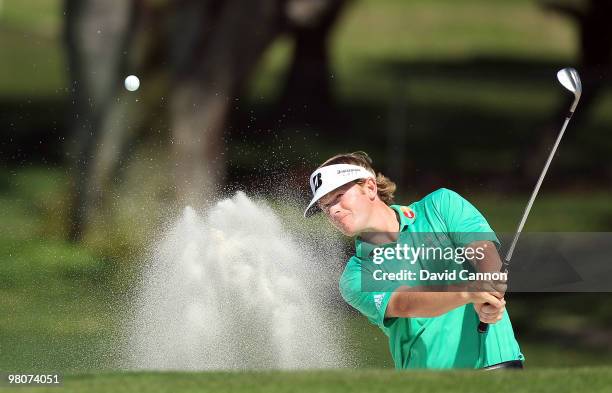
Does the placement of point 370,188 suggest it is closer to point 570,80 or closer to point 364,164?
point 364,164

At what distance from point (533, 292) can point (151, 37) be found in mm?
4809

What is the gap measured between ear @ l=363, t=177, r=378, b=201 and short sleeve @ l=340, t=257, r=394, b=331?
0.32 metres

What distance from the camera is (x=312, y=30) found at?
1766 centimetres

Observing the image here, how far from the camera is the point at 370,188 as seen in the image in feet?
20.7

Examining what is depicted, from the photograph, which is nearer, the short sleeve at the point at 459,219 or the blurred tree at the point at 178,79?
the short sleeve at the point at 459,219

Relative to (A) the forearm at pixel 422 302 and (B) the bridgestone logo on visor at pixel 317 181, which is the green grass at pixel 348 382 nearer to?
(A) the forearm at pixel 422 302

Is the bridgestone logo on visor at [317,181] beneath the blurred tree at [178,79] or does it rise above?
beneath

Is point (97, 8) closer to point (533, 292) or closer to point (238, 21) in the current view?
point (238, 21)

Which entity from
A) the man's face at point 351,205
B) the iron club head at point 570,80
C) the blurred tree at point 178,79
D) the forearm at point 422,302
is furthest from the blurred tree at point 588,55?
the forearm at point 422,302

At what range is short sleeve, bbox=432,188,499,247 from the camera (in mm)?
6199

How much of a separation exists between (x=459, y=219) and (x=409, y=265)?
0.99 feet

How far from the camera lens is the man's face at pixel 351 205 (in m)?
6.26

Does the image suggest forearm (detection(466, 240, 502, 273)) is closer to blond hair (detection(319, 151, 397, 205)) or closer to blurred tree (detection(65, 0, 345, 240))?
blond hair (detection(319, 151, 397, 205))

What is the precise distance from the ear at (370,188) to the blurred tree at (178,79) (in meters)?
5.80
